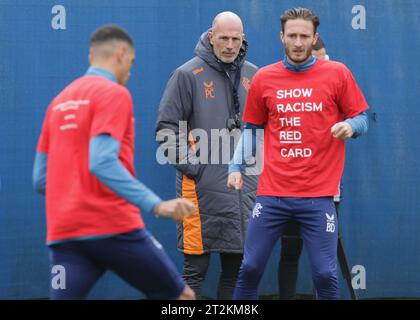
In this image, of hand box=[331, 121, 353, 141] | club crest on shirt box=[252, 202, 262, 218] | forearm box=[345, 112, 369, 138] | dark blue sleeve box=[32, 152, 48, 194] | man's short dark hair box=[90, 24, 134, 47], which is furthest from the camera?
club crest on shirt box=[252, 202, 262, 218]

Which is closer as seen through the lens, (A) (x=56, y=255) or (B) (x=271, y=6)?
(A) (x=56, y=255)

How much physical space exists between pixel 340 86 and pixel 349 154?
1418 millimetres

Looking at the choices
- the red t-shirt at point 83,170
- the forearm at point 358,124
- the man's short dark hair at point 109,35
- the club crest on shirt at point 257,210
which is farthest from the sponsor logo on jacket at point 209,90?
the red t-shirt at point 83,170

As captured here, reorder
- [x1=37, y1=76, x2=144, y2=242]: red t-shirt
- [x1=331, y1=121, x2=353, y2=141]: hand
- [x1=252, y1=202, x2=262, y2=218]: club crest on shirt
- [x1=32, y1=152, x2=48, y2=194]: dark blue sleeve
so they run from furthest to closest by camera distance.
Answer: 1. [x1=252, y1=202, x2=262, y2=218]: club crest on shirt
2. [x1=331, y1=121, x2=353, y2=141]: hand
3. [x1=32, y1=152, x2=48, y2=194]: dark blue sleeve
4. [x1=37, y1=76, x2=144, y2=242]: red t-shirt

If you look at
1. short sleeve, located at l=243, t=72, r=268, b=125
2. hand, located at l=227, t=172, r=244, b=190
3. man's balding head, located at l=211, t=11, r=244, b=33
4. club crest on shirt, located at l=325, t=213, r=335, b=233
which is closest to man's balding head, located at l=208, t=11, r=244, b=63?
man's balding head, located at l=211, t=11, r=244, b=33

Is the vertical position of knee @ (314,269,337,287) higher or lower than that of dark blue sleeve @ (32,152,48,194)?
lower

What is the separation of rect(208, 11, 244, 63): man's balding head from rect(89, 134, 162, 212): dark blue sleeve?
6.53 ft

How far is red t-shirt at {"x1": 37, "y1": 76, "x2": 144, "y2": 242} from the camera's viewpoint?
3581mm

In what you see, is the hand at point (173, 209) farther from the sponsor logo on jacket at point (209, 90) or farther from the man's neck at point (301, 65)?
the sponsor logo on jacket at point (209, 90)

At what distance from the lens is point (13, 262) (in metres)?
5.80

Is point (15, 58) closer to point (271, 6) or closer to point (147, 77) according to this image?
point (147, 77)

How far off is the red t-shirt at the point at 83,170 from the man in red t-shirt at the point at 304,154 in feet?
3.97

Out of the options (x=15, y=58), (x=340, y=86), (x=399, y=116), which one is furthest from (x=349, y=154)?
(x=15, y=58)

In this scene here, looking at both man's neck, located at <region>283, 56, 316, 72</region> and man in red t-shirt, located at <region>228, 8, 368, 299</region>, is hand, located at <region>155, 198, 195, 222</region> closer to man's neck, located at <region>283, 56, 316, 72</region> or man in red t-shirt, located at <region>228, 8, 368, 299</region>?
man in red t-shirt, located at <region>228, 8, 368, 299</region>
